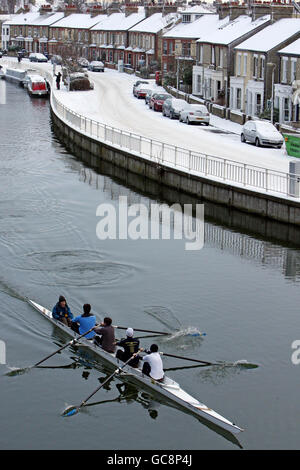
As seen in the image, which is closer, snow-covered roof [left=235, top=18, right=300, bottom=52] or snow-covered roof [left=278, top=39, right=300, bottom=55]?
snow-covered roof [left=278, top=39, right=300, bottom=55]

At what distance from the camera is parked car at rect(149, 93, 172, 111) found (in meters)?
73.8

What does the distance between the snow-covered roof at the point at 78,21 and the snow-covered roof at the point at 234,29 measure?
58283mm

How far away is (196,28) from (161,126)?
35446 millimetres

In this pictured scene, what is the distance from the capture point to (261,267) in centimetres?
3381

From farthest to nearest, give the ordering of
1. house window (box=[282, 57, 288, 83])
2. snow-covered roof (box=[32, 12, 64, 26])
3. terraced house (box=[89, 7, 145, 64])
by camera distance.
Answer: snow-covered roof (box=[32, 12, 64, 26]) → terraced house (box=[89, 7, 145, 64]) → house window (box=[282, 57, 288, 83])

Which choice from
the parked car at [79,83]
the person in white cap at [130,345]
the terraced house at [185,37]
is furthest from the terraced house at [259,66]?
the person in white cap at [130,345]

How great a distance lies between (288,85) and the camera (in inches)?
2442

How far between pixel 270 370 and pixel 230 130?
3921 cm

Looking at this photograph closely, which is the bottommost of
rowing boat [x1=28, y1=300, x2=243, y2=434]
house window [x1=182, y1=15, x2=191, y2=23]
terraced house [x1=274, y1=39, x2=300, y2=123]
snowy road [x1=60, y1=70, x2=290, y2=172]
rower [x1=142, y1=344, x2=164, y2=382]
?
rowing boat [x1=28, y1=300, x2=243, y2=434]

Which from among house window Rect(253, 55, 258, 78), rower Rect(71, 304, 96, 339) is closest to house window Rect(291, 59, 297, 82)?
house window Rect(253, 55, 258, 78)

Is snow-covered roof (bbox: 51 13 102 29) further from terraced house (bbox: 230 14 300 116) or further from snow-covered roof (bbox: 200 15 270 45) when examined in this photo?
terraced house (bbox: 230 14 300 116)

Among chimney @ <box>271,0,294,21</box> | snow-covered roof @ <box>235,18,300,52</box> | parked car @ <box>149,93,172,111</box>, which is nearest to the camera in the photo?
snow-covered roof @ <box>235,18,300,52</box>

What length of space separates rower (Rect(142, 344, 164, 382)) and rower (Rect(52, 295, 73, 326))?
14.4 feet
